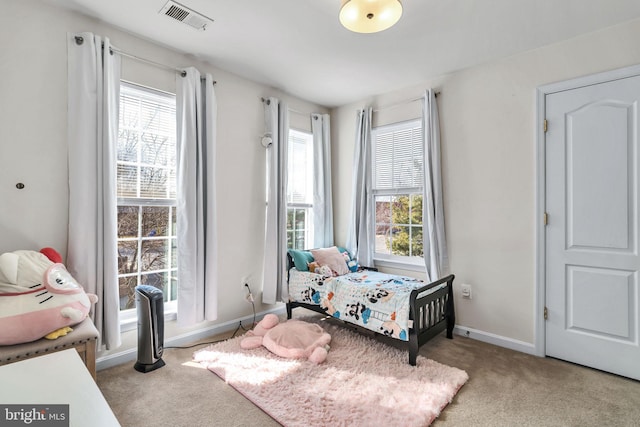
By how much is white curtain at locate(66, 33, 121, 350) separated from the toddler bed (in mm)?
1650

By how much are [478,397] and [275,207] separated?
7.74 feet

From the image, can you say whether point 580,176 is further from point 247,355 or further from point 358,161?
point 247,355

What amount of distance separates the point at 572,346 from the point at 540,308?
33 centimetres

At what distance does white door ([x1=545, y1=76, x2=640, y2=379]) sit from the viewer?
2.25 m

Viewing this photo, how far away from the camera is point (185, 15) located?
2201 mm

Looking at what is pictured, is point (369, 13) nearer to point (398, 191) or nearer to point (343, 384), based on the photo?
point (398, 191)

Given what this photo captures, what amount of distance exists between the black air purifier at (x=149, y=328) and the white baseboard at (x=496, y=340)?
2.63 meters

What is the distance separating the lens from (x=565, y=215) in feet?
8.23

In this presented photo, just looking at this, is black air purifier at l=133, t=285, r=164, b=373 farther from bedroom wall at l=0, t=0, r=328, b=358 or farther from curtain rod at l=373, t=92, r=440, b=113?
curtain rod at l=373, t=92, r=440, b=113

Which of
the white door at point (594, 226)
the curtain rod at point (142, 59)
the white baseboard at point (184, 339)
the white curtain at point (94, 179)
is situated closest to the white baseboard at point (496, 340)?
the white door at point (594, 226)

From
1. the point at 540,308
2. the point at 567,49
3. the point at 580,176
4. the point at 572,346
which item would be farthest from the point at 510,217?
the point at 567,49
